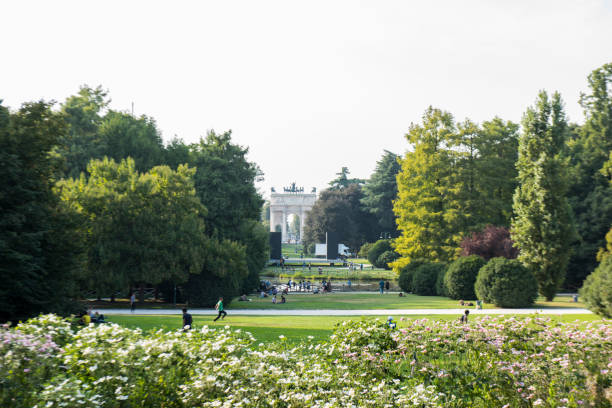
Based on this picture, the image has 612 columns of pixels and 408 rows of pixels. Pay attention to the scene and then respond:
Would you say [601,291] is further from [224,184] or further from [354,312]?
Result: [224,184]

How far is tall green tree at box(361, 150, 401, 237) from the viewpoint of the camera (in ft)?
264

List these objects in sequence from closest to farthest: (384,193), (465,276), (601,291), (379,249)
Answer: (601,291)
(465,276)
(379,249)
(384,193)

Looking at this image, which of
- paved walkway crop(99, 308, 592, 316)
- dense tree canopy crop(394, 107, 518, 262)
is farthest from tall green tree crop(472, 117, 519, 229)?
paved walkway crop(99, 308, 592, 316)

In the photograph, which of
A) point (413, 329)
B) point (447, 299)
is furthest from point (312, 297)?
point (413, 329)

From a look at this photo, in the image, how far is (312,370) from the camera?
26.9 feet

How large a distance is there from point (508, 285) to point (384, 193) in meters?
51.8

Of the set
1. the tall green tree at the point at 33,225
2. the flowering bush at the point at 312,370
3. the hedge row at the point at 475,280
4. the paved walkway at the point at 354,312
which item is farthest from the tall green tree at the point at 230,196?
the flowering bush at the point at 312,370

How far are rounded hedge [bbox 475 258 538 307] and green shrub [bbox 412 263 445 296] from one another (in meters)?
7.80

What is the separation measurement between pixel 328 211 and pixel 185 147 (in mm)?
45337

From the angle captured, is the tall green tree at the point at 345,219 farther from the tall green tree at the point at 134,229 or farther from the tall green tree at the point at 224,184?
the tall green tree at the point at 134,229

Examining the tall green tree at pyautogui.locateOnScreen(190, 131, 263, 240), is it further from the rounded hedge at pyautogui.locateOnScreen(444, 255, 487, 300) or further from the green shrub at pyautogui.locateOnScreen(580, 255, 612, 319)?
the green shrub at pyautogui.locateOnScreen(580, 255, 612, 319)

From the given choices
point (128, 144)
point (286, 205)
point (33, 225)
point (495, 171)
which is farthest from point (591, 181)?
point (286, 205)

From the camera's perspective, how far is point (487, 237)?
3581 cm

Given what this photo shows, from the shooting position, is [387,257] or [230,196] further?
[387,257]
